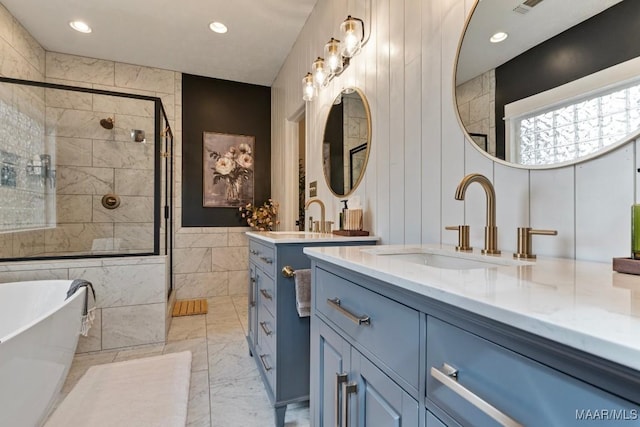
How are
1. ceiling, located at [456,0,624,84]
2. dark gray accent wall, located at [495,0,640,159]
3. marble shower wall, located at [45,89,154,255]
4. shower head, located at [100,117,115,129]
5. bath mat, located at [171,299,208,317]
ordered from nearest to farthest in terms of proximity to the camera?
dark gray accent wall, located at [495,0,640,159] → ceiling, located at [456,0,624,84] → marble shower wall, located at [45,89,154,255] → shower head, located at [100,117,115,129] → bath mat, located at [171,299,208,317]

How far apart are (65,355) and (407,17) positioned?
2.29 meters

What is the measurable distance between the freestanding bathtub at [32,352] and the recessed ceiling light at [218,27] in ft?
8.15

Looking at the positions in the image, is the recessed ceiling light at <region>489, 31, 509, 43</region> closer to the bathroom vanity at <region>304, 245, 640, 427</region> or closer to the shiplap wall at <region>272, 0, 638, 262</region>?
the shiplap wall at <region>272, 0, 638, 262</region>

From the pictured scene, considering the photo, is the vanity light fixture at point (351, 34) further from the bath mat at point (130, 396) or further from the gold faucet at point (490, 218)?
the bath mat at point (130, 396)

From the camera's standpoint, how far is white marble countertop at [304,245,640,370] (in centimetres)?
31

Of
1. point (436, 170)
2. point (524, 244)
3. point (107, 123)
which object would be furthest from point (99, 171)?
point (524, 244)

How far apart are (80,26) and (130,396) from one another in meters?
3.28

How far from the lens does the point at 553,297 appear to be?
44 centimetres

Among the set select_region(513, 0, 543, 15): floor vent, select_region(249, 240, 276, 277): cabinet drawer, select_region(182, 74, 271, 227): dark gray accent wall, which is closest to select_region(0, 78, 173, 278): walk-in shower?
select_region(182, 74, 271, 227): dark gray accent wall

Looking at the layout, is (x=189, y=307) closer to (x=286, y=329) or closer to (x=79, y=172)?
(x=79, y=172)

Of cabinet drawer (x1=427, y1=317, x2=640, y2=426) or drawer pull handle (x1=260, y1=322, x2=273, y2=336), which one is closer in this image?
cabinet drawer (x1=427, y1=317, x2=640, y2=426)

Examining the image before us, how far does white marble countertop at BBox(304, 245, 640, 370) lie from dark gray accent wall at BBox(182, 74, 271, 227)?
3.49m

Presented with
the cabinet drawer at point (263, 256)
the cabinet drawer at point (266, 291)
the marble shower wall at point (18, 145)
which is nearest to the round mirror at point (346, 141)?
the cabinet drawer at point (263, 256)

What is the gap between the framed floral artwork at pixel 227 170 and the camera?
3902mm
